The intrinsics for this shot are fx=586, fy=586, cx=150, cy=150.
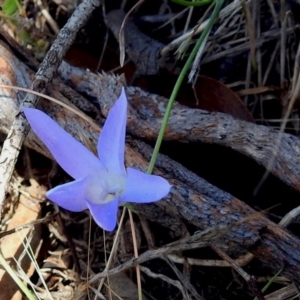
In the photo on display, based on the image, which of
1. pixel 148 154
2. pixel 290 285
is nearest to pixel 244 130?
pixel 148 154

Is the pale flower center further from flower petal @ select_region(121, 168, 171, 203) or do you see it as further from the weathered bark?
the weathered bark

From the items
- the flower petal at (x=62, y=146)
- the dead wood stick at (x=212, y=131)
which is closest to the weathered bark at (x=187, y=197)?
the dead wood stick at (x=212, y=131)

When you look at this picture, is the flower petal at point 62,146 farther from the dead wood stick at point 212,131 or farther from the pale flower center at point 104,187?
the dead wood stick at point 212,131

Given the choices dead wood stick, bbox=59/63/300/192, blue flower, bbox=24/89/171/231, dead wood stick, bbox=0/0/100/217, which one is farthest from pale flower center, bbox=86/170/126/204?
dead wood stick, bbox=59/63/300/192

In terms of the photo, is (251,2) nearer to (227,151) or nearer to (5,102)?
(227,151)

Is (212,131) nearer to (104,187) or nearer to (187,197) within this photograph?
(187,197)

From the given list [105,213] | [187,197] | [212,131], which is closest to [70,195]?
[105,213]
